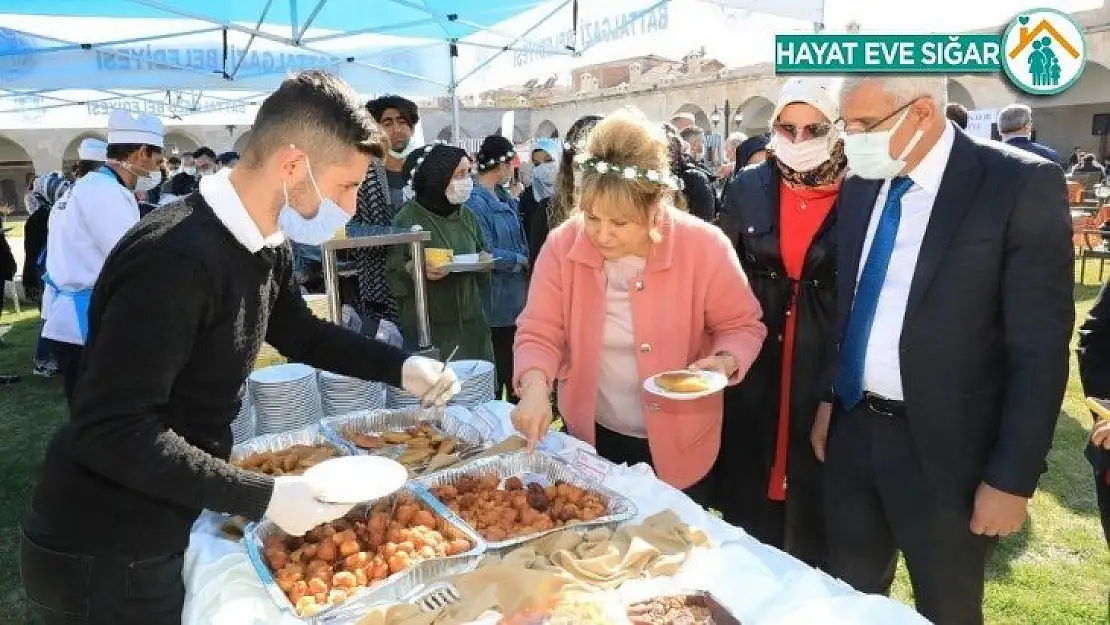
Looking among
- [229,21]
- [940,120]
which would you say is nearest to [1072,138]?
[229,21]

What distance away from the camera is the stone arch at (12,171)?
3206cm

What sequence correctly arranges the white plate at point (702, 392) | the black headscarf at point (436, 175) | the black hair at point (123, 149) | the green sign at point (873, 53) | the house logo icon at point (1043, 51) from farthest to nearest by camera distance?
the black hair at point (123, 149) < the house logo icon at point (1043, 51) < the black headscarf at point (436, 175) < the green sign at point (873, 53) < the white plate at point (702, 392)

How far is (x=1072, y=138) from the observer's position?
22.1 m

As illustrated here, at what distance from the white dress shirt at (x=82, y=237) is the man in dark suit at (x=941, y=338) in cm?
365

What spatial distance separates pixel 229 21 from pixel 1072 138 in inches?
952

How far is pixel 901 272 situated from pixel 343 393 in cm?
178

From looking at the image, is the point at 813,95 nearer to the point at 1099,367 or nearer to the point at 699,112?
the point at 1099,367

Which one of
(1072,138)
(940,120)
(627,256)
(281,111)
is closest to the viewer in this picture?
(281,111)

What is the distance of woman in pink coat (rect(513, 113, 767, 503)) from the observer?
192 centimetres

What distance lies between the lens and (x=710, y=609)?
50.3 inches

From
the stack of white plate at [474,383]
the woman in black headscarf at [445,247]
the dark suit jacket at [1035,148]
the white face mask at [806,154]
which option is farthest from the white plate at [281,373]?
the dark suit jacket at [1035,148]

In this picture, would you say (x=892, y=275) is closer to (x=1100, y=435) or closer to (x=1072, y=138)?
(x=1100, y=435)

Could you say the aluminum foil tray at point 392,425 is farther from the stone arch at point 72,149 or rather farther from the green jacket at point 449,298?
the stone arch at point 72,149

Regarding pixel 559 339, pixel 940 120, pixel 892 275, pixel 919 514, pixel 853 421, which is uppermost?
pixel 940 120
